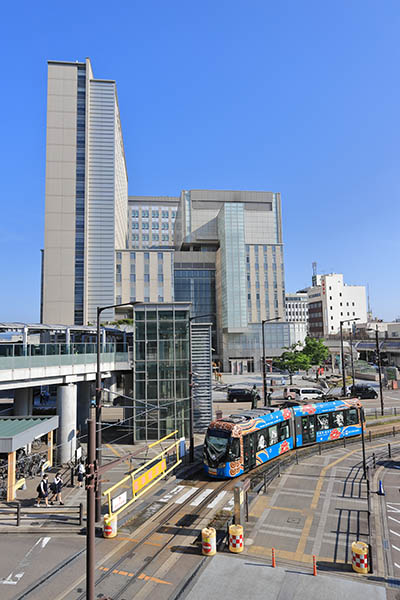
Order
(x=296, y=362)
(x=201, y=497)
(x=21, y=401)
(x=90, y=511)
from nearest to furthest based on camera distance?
(x=90, y=511) → (x=201, y=497) → (x=21, y=401) → (x=296, y=362)

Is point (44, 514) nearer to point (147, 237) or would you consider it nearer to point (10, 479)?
point (10, 479)

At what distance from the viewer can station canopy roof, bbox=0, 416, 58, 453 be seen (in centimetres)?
1945

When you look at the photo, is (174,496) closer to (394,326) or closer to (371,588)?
(371,588)

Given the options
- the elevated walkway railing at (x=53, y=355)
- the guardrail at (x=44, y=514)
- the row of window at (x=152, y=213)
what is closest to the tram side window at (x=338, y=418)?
the elevated walkway railing at (x=53, y=355)

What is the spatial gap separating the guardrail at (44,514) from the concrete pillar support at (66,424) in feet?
26.3

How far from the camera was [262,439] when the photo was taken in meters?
24.0

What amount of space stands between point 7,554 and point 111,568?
4353 millimetres

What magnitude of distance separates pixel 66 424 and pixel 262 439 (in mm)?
13588

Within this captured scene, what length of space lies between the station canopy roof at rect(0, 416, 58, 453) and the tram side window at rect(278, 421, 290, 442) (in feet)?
47.2

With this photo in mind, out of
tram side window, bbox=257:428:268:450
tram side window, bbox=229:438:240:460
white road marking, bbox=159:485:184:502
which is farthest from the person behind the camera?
tram side window, bbox=257:428:268:450

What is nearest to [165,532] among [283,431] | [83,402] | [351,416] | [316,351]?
[283,431]

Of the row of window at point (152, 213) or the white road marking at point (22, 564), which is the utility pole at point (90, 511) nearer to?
the white road marking at point (22, 564)

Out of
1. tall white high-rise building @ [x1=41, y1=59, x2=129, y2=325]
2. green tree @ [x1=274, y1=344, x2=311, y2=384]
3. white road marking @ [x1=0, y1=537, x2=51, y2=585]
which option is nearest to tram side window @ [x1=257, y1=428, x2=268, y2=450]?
white road marking @ [x1=0, y1=537, x2=51, y2=585]

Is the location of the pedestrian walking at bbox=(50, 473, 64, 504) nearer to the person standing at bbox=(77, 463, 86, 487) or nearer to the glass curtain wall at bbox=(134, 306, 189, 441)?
the person standing at bbox=(77, 463, 86, 487)
